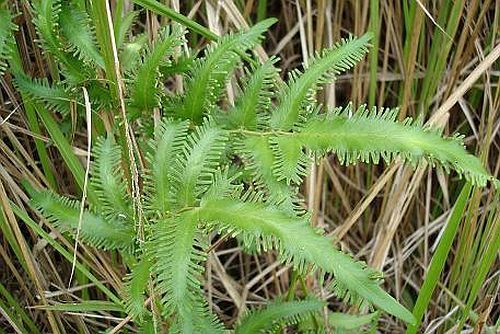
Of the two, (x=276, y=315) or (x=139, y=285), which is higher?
(x=139, y=285)

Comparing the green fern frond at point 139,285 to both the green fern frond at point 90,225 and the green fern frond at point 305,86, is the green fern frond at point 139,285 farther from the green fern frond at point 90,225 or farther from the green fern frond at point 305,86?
the green fern frond at point 305,86

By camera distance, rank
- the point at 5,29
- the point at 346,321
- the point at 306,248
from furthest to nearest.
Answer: the point at 346,321
the point at 5,29
the point at 306,248

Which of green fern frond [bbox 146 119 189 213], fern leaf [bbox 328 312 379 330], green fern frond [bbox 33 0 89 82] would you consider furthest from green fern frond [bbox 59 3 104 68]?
fern leaf [bbox 328 312 379 330]

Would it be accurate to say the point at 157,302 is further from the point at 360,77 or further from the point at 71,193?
the point at 360,77

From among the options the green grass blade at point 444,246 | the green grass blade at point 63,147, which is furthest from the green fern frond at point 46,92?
the green grass blade at point 444,246

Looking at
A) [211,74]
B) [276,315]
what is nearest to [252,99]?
[211,74]

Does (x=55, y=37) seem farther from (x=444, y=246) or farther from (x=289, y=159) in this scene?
(x=444, y=246)

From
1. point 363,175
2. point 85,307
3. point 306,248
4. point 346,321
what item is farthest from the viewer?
point 363,175
